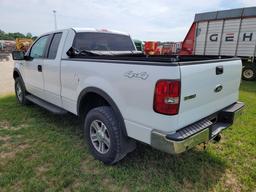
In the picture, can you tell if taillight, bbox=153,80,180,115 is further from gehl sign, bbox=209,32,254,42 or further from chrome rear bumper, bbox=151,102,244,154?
gehl sign, bbox=209,32,254,42

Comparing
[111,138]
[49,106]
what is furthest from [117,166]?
[49,106]

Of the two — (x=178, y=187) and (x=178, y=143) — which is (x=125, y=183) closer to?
(x=178, y=187)

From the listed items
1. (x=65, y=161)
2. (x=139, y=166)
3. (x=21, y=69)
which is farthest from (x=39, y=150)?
(x=21, y=69)

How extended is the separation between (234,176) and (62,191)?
2.13 m

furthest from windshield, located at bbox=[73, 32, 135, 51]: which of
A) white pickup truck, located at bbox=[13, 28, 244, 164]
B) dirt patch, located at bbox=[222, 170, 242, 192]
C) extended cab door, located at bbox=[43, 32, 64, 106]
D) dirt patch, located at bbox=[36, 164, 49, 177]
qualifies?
dirt patch, located at bbox=[222, 170, 242, 192]

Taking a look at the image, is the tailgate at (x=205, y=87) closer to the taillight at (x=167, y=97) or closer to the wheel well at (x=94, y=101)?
the taillight at (x=167, y=97)

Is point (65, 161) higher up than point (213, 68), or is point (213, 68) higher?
point (213, 68)

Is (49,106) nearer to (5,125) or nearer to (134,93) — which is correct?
(5,125)

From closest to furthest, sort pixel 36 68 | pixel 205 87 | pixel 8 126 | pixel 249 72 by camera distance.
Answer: pixel 205 87, pixel 8 126, pixel 36 68, pixel 249 72

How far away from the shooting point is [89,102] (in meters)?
3.31

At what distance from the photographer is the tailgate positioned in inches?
83.1

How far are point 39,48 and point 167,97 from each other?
11.7 ft

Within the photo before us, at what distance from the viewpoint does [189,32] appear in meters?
11.9

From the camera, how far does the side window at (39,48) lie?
4.35m
